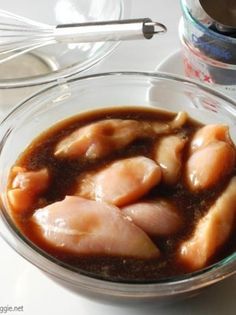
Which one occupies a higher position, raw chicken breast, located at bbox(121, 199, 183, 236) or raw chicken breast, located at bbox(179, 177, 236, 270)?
A: raw chicken breast, located at bbox(121, 199, 183, 236)

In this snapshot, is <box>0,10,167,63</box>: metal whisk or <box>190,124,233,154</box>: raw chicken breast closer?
<box>190,124,233,154</box>: raw chicken breast

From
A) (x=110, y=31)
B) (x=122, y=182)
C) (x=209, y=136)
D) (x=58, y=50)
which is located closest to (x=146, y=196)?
(x=122, y=182)

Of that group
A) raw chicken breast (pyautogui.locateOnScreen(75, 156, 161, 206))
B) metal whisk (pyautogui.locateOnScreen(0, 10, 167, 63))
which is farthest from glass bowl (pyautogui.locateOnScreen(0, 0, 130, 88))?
raw chicken breast (pyautogui.locateOnScreen(75, 156, 161, 206))

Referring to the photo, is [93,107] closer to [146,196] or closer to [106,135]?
[106,135]

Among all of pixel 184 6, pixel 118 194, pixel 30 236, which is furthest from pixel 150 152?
pixel 184 6

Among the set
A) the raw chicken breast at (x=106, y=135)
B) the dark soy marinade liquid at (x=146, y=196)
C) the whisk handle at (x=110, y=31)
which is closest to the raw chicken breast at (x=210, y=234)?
the dark soy marinade liquid at (x=146, y=196)

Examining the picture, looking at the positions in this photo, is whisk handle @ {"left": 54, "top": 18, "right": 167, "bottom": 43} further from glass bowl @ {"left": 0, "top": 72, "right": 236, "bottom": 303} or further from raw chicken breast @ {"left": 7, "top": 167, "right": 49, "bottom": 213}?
raw chicken breast @ {"left": 7, "top": 167, "right": 49, "bottom": 213}

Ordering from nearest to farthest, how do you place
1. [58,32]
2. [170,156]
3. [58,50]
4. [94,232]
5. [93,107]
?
1. [94,232]
2. [170,156]
3. [93,107]
4. [58,32]
5. [58,50]

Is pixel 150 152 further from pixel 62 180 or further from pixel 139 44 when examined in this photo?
pixel 139 44
